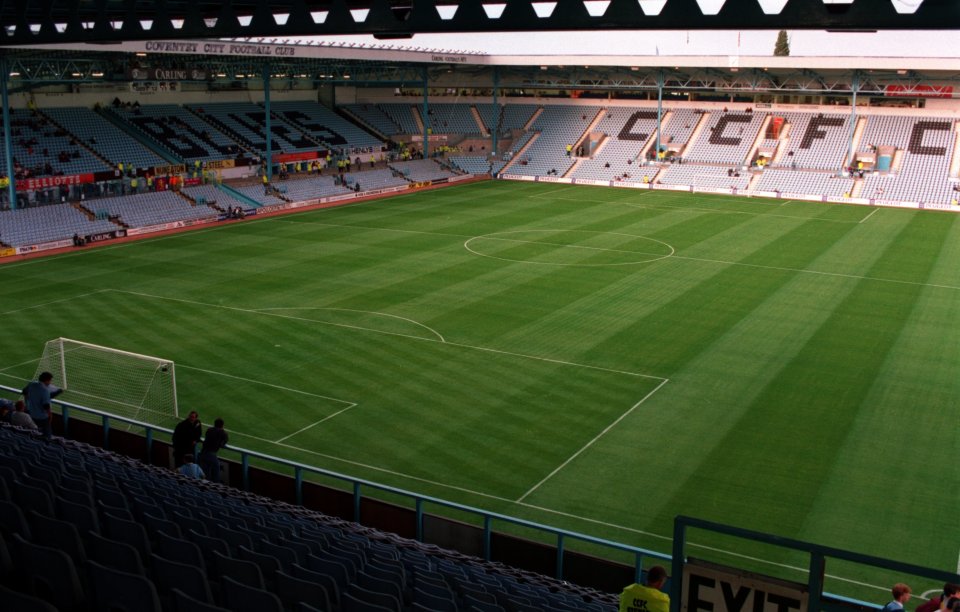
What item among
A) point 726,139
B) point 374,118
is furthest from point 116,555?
point 374,118

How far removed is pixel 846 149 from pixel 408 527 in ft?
204

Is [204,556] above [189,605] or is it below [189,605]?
below

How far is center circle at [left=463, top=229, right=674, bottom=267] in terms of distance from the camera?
1561 inches

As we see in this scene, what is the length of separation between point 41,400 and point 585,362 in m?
14.5

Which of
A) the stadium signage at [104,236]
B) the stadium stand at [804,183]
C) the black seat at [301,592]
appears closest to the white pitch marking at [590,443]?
the black seat at [301,592]

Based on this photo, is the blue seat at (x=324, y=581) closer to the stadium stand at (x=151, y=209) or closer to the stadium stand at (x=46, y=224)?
the stadium stand at (x=46, y=224)

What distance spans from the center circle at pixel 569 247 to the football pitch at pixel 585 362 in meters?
0.23

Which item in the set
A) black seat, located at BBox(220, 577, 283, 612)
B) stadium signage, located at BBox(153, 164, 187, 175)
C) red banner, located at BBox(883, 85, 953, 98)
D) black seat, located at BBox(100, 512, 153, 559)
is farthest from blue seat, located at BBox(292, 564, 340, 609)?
red banner, located at BBox(883, 85, 953, 98)

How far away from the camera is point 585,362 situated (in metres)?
25.4

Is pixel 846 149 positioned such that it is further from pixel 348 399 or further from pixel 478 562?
pixel 478 562

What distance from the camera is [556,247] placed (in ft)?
140

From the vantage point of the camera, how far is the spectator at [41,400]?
616 inches

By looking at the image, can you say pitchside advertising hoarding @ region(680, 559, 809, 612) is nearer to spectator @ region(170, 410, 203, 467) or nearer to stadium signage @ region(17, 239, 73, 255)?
spectator @ region(170, 410, 203, 467)

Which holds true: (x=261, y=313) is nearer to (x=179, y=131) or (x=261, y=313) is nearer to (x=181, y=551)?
(x=181, y=551)
